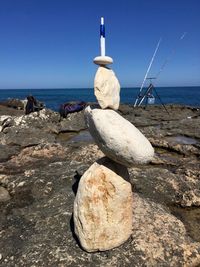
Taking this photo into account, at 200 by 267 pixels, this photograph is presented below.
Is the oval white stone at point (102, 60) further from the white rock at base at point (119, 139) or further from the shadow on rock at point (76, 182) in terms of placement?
the shadow on rock at point (76, 182)

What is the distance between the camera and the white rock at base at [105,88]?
15.7 ft

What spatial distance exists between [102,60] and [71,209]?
3.04 metres

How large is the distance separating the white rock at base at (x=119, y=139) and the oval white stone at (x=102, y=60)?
2.40 feet

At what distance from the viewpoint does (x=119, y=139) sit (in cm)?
450

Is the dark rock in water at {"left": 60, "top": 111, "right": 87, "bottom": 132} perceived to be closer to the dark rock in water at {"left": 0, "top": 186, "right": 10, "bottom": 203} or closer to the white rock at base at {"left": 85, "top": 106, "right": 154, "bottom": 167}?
the dark rock in water at {"left": 0, "top": 186, "right": 10, "bottom": 203}

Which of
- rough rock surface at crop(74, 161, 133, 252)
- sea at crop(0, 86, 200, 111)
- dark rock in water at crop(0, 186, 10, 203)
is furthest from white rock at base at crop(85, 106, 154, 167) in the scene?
sea at crop(0, 86, 200, 111)

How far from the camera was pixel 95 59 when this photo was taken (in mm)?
4727

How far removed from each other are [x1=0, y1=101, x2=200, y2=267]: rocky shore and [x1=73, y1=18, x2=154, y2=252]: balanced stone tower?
320mm

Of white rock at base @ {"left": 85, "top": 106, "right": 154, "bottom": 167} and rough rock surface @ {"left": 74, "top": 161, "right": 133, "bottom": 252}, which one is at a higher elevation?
white rock at base @ {"left": 85, "top": 106, "right": 154, "bottom": 167}

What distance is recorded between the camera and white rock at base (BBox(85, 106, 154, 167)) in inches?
176

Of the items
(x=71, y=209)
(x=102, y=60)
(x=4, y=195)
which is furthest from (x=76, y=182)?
(x=102, y=60)

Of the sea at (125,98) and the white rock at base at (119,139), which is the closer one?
the white rock at base at (119,139)

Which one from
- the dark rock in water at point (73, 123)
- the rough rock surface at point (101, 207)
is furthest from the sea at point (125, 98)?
the rough rock surface at point (101, 207)

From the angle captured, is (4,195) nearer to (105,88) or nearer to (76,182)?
(76,182)
